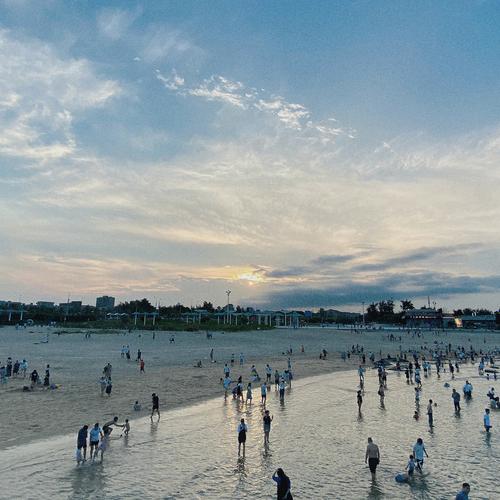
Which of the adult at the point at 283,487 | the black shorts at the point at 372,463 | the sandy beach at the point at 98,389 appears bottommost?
the sandy beach at the point at 98,389

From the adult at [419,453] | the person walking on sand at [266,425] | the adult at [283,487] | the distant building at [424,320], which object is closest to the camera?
the adult at [283,487]

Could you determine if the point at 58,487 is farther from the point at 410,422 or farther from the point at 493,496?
the point at 410,422

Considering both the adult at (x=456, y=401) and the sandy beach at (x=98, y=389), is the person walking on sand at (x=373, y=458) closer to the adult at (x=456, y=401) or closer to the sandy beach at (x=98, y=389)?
the sandy beach at (x=98, y=389)

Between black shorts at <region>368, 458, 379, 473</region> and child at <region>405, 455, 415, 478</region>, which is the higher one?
black shorts at <region>368, 458, 379, 473</region>

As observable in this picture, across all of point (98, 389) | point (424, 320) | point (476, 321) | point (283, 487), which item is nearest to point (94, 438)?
point (283, 487)

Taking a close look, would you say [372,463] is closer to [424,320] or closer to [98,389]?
[98,389]

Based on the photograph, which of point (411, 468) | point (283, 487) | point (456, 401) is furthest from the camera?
point (456, 401)

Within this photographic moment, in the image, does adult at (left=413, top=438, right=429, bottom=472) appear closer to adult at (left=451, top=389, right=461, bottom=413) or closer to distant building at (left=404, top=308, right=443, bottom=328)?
adult at (left=451, top=389, right=461, bottom=413)

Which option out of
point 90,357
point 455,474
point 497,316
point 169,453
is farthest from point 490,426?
point 497,316

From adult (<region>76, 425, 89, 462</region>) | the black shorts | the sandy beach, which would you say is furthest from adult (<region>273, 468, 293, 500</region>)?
the sandy beach

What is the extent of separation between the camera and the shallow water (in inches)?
529

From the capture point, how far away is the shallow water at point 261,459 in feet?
44.1

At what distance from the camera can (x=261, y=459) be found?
16391 mm

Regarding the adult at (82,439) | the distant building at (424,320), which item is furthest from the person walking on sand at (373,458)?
the distant building at (424,320)
